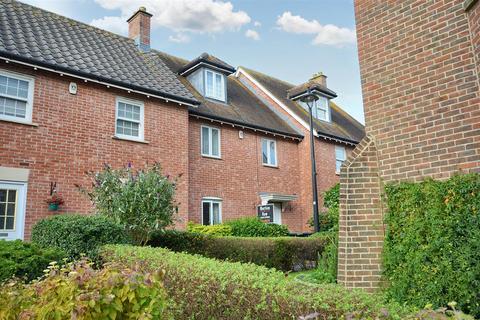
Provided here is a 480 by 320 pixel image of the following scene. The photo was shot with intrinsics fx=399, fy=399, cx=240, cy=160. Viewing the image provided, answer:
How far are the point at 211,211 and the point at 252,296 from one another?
12699 millimetres

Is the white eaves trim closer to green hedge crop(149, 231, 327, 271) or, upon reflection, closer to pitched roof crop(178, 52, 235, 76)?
pitched roof crop(178, 52, 235, 76)

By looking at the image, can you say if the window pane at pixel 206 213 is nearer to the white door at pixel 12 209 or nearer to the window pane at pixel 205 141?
the window pane at pixel 205 141

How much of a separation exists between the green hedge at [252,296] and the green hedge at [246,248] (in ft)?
16.4

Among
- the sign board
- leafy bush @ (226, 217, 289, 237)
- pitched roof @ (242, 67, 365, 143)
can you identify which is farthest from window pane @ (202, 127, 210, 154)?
pitched roof @ (242, 67, 365, 143)

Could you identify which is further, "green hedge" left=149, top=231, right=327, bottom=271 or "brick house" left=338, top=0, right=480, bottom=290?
"green hedge" left=149, top=231, right=327, bottom=271

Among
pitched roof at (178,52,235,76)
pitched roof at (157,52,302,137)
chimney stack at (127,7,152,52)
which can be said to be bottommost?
pitched roof at (157,52,302,137)

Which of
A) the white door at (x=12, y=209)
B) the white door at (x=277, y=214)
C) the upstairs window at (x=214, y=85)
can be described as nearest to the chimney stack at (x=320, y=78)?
the upstairs window at (x=214, y=85)

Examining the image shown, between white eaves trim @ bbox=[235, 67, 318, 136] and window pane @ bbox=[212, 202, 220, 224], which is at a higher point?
white eaves trim @ bbox=[235, 67, 318, 136]

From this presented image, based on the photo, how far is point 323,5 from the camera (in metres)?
8.54

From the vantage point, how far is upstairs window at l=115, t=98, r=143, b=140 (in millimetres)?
13961

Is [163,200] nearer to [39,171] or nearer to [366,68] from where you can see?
[39,171]

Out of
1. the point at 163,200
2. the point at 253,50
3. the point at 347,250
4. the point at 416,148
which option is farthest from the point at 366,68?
the point at 253,50

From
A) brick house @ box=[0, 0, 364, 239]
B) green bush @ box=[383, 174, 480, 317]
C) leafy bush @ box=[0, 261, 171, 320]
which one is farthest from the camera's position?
brick house @ box=[0, 0, 364, 239]

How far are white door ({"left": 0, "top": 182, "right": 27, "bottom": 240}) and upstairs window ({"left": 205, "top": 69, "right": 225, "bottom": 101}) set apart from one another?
9.78 m
